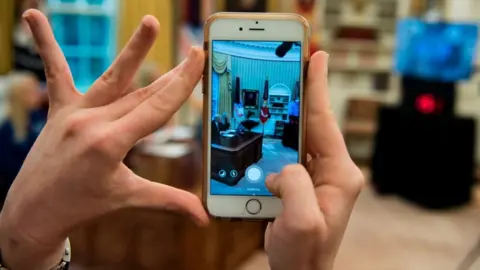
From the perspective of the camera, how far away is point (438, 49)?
3824mm

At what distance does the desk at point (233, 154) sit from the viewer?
70cm

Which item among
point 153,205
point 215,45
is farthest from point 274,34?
point 153,205

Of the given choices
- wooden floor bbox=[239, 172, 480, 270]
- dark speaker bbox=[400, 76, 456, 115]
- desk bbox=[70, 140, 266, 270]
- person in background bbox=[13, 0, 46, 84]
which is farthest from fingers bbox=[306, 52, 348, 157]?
dark speaker bbox=[400, 76, 456, 115]

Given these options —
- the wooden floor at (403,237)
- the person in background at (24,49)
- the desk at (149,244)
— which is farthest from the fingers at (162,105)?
the person in background at (24,49)

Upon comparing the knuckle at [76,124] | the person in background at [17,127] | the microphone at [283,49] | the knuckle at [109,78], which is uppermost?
the microphone at [283,49]

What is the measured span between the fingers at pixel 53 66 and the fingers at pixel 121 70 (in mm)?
30

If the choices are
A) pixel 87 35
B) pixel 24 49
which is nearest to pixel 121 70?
pixel 24 49

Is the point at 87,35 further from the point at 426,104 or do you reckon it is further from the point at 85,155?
the point at 85,155

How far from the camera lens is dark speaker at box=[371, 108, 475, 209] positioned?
12.4 ft

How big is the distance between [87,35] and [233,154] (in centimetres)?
369

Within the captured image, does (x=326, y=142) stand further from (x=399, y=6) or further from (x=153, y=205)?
(x=399, y=6)

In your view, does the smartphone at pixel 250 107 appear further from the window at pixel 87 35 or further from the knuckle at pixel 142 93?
the window at pixel 87 35

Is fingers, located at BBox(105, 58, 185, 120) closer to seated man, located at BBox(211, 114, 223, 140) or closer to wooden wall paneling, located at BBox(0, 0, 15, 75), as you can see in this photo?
seated man, located at BBox(211, 114, 223, 140)

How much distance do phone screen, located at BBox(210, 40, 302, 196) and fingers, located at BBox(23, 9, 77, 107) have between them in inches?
6.0
